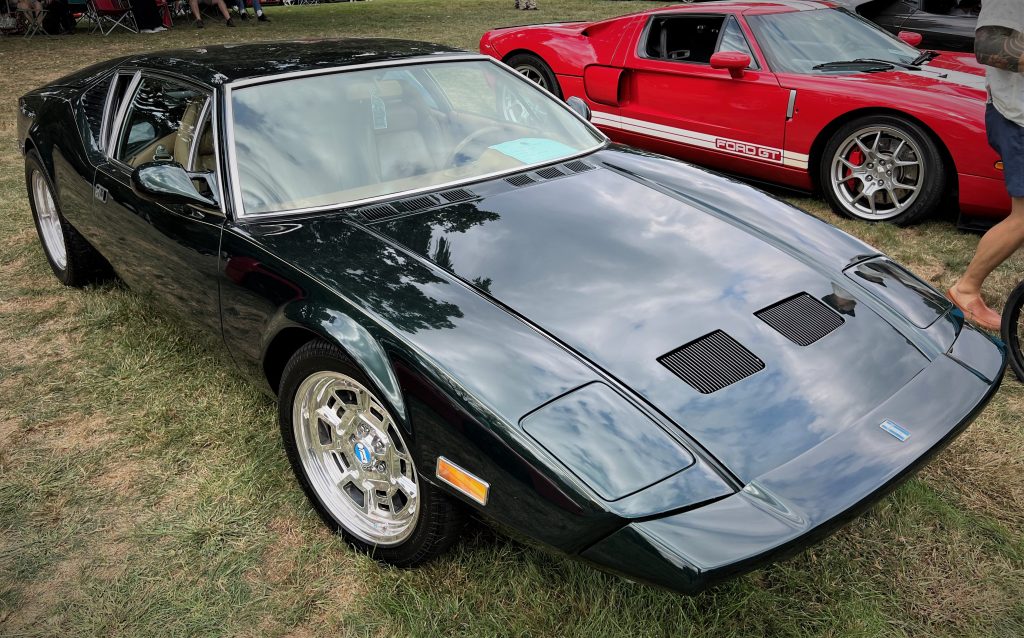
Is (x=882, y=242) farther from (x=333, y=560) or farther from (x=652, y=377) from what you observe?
(x=333, y=560)

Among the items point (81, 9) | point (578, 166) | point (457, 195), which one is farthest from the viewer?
point (81, 9)

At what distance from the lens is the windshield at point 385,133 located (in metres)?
2.54

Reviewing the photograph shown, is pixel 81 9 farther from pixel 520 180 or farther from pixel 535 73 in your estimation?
pixel 520 180

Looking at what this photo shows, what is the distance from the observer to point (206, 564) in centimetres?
225

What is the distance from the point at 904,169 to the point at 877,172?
5.7 inches

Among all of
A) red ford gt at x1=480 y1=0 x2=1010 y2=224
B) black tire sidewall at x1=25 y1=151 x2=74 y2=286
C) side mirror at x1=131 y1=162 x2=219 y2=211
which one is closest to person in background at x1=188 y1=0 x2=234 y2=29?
red ford gt at x1=480 y1=0 x2=1010 y2=224

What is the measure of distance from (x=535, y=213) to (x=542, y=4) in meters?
18.8

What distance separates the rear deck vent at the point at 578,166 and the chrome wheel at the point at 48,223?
2.77m

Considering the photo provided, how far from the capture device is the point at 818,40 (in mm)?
5180

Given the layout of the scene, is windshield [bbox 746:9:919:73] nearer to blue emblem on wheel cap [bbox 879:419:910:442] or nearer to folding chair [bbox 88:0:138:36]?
blue emblem on wheel cap [bbox 879:419:910:442]

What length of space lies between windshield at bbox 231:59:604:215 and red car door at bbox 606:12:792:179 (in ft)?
7.19

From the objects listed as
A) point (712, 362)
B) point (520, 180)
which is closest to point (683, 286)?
point (712, 362)

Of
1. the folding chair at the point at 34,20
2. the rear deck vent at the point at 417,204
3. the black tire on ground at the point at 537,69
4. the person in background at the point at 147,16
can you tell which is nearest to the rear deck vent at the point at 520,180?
the rear deck vent at the point at 417,204

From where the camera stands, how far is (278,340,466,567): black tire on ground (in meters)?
1.95
